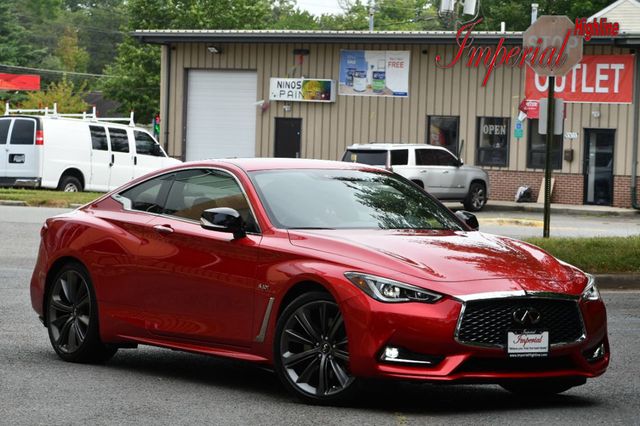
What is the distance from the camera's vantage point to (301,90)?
45969mm

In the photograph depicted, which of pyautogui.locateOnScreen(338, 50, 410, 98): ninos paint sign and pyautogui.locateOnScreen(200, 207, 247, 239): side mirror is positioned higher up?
pyautogui.locateOnScreen(338, 50, 410, 98): ninos paint sign

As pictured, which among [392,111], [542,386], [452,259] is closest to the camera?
[452,259]

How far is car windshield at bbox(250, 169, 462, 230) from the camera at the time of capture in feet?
28.3

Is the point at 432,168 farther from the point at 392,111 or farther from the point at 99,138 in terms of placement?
the point at 99,138

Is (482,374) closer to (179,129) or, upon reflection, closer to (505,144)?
(505,144)

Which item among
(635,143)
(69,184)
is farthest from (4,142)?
(635,143)

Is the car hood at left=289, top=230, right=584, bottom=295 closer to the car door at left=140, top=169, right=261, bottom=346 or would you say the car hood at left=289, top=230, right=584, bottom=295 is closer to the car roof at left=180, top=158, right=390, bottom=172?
the car door at left=140, top=169, right=261, bottom=346

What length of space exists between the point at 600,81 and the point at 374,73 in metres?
7.55

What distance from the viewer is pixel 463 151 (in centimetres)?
4391

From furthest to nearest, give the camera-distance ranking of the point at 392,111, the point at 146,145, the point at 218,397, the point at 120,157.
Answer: the point at 392,111 < the point at 146,145 < the point at 120,157 < the point at 218,397

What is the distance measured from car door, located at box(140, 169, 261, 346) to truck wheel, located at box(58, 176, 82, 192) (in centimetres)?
2481

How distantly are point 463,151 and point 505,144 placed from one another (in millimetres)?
1423

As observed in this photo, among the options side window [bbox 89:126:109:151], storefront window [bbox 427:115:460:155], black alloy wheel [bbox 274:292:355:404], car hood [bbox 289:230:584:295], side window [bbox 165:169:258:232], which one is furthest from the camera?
storefront window [bbox 427:115:460:155]

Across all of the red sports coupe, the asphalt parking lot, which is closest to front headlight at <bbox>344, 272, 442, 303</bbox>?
the red sports coupe
